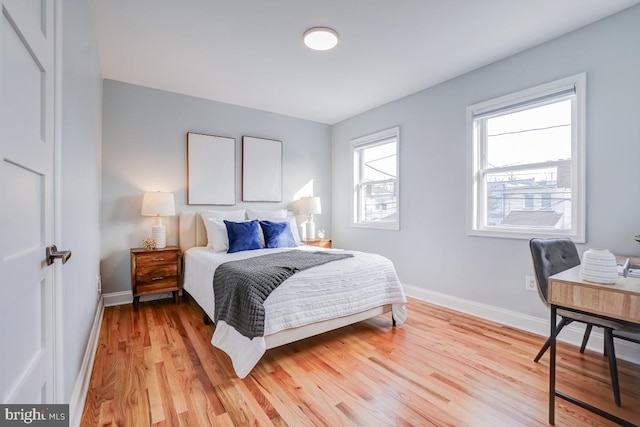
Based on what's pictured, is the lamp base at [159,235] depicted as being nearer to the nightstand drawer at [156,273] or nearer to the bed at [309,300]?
the nightstand drawer at [156,273]

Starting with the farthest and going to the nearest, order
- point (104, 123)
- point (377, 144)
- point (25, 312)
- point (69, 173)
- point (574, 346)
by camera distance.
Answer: point (377, 144) → point (104, 123) → point (574, 346) → point (69, 173) → point (25, 312)

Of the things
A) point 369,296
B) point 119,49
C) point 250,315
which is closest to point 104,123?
point 119,49

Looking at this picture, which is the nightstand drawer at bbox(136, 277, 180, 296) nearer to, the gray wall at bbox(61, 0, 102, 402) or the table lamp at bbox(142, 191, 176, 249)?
the table lamp at bbox(142, 191, 176, 249)

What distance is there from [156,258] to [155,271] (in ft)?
0.46

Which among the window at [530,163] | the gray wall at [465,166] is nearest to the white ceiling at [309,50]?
the gray wall at [465,166]

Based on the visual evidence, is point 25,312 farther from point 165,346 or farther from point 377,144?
point 377,144

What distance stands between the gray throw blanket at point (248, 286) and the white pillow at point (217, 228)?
2.88 ft

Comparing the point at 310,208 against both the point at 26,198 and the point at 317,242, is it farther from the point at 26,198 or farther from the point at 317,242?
the point at 26,198

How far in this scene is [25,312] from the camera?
2.86ft

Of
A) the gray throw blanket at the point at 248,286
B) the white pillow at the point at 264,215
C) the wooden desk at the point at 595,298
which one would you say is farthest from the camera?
the white pillow at the point at 264,215

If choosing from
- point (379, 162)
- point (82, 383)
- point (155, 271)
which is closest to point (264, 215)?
point (155, 271)

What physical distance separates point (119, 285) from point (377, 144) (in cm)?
373

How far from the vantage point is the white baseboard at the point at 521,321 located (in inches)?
86.4

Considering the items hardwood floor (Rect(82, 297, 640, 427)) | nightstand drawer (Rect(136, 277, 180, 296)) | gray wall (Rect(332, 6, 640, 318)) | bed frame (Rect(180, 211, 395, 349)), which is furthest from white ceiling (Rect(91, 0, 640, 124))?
hardwood floor (Rect(82, 297, 640, 427))
